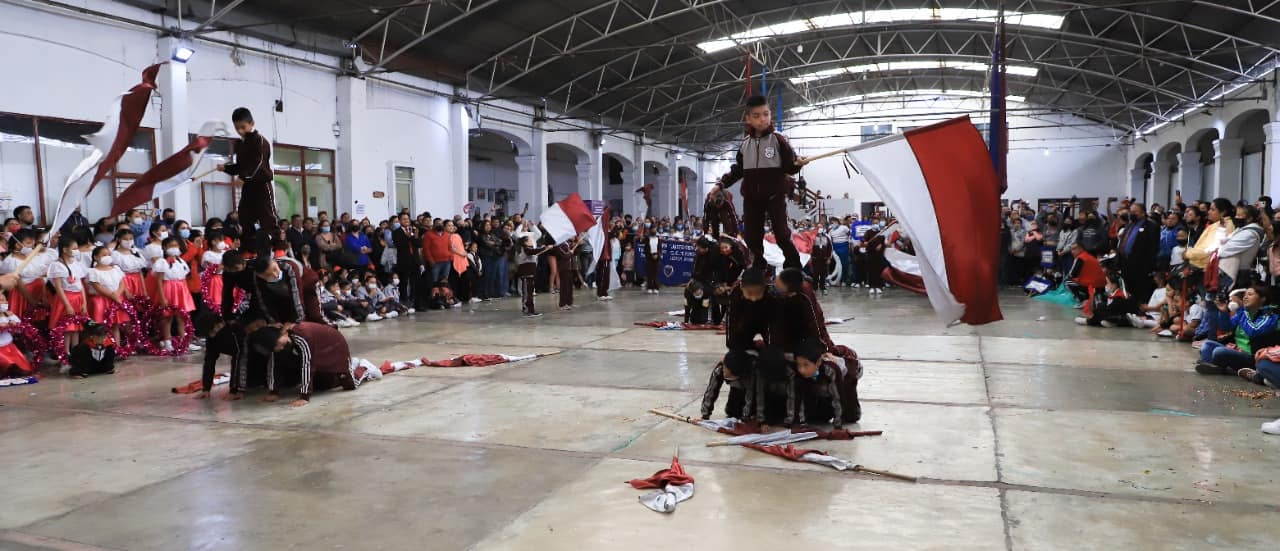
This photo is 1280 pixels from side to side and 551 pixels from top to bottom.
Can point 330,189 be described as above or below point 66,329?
above

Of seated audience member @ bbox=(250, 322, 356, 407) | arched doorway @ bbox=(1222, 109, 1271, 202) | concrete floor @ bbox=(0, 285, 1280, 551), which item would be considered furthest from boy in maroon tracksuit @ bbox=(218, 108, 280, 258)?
arched doorway @ bbox=(1222, 109, 1271, 202)

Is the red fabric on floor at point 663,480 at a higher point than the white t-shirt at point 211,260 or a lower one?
lower

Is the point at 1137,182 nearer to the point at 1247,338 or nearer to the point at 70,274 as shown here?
the point at 1247,338

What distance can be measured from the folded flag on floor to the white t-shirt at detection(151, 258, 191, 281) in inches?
280

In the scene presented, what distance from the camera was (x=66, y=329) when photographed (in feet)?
27.8

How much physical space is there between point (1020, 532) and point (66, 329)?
8.62 meters

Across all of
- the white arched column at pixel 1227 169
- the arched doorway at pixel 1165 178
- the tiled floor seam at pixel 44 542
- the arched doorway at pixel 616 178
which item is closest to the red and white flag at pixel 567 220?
the tiled floor seam at pixel 44 542

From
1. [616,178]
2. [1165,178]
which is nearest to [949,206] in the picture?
[616,178]

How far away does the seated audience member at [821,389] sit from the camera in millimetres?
5188

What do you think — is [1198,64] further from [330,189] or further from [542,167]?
[330,189]

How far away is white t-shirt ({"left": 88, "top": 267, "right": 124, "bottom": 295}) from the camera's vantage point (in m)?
8.57

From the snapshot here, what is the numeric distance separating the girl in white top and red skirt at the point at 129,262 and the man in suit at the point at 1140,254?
38.1 ft

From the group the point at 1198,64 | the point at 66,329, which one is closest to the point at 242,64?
the point at 66,329

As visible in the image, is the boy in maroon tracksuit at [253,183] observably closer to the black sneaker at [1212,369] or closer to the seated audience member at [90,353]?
the seated audience member at [90,353]
